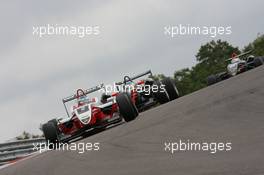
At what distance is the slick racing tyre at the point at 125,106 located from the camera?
40.8 feet

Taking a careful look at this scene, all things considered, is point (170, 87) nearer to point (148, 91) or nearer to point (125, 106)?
point (148, 91)

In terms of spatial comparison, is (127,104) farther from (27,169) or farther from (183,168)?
(183,168)

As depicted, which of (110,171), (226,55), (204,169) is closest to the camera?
(204,169)

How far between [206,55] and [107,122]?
64935mm

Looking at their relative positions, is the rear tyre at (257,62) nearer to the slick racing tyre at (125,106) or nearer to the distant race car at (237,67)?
the distant race car at (237,67)

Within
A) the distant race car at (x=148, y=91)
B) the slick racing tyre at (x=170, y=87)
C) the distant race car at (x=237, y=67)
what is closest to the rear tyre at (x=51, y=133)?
the distant race car at (x=148, y=91)

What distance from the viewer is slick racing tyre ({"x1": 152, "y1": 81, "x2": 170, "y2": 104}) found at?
1477 cm

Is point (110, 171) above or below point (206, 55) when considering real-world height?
below

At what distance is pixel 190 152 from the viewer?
6500mm

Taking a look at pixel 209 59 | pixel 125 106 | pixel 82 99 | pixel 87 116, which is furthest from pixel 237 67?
pixel 209 59

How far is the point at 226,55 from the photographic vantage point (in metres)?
76.8

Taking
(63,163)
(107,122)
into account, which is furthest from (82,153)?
(107,122)

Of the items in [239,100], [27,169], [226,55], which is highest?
[226,55]

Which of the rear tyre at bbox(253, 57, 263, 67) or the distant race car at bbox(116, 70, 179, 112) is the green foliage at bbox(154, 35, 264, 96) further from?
the distant race car at bbox(116, 70, 179, 112)
